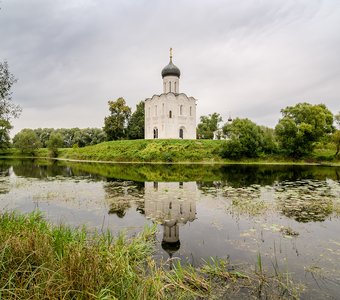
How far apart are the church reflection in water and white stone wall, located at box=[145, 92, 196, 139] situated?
33096mm

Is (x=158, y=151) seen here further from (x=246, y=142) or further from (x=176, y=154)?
(x=246, y=142)

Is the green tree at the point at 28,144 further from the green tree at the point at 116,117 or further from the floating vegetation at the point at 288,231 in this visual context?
the floating vegetation at the point at 288,231

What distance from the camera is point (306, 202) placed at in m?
11.5

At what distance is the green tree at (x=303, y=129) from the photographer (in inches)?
1506

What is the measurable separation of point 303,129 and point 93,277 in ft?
131

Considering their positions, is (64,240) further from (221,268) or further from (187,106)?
(187,106)

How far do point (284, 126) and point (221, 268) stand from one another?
125ft

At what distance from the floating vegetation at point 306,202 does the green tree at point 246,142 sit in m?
21.9

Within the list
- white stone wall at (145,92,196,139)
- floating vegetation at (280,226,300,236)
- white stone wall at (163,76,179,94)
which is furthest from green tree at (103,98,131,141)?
floating vegetation at (280,226,300,236)

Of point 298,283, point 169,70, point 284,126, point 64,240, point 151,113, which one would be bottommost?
point 298,283

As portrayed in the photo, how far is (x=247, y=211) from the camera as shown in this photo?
10180 mm

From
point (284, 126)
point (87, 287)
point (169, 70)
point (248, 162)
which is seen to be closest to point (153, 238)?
point (87, 287)

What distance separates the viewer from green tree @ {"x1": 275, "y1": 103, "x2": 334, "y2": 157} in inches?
1506

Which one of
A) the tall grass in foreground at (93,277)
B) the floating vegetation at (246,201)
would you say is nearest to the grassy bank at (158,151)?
the floating vegetation at (246,201)
